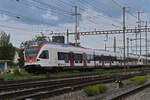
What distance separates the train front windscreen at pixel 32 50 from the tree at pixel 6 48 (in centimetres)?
6404

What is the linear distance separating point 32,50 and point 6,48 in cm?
6690

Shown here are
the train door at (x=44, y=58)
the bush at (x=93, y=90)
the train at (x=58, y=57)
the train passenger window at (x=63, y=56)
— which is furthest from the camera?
the train passenger window at (x=63, y=56)

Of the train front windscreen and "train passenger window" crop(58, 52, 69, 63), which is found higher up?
the train front windscreen

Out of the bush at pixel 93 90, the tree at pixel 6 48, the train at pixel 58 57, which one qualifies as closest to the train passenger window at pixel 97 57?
the train at pixel 58 57

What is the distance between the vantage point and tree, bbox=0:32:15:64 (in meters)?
88.7

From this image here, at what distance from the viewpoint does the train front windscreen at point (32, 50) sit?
84.0ft

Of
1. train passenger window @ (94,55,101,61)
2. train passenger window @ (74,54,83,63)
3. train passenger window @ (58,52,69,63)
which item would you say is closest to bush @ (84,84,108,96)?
train passenger window @ (58,52,69,63)

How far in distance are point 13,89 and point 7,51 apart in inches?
3098

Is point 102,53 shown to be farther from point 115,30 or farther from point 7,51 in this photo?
point 7,51

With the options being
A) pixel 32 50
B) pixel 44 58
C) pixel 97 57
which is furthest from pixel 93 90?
pixel 97 57

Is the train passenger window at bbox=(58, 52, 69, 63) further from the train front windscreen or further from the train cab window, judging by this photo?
the train front windscreen

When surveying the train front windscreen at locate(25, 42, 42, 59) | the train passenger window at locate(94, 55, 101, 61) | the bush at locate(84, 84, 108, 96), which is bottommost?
the bush at locate(84, 84, 108, 96)

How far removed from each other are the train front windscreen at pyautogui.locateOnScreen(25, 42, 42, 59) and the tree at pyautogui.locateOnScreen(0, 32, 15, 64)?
64.0 meters

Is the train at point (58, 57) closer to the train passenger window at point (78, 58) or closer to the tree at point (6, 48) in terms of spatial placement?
the train passenger window at point (78, 58)
